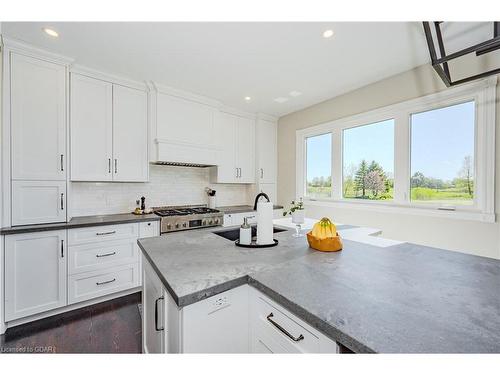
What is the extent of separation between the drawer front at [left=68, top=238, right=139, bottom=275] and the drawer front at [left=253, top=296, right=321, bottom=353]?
82.6 inches

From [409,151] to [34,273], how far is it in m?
4.06

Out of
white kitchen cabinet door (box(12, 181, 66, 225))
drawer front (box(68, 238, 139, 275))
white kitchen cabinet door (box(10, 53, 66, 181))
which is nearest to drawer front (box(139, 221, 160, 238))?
drawer front (box(68, 238, 139, 275))

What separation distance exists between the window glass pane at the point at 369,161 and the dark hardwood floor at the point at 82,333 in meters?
3.02

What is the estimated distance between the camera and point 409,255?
49.5 inches

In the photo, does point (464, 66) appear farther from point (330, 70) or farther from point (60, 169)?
point (60, 169)

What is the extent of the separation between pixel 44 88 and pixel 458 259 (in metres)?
3.54

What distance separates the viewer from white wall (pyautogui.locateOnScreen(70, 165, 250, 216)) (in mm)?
2771

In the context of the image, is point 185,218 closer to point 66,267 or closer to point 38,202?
point 66,267

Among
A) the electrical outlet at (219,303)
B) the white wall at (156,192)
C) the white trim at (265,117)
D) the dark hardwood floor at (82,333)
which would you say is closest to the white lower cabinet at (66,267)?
the dark hardwood floor at (82,333)

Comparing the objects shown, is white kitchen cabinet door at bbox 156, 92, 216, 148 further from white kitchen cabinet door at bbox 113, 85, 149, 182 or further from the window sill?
the window sill

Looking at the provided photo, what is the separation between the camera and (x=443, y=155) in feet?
7.73

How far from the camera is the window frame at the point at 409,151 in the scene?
6.65 feet

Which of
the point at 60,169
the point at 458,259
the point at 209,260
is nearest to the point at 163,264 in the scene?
the point at 209,260

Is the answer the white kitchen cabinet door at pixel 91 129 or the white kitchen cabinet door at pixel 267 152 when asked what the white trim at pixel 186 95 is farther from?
the white kitchen cabinet door at pixel 267 152
